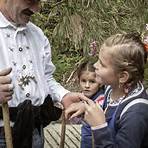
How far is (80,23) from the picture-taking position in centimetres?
793

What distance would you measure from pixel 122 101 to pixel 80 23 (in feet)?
18.6

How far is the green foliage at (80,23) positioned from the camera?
7.79 metres

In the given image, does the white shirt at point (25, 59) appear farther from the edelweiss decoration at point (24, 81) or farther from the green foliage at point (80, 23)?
the green foliage at point (80, 23)

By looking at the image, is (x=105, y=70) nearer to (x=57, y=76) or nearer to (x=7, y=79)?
(x=7, y=79)

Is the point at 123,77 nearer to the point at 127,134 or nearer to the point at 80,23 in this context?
the point at 127,134

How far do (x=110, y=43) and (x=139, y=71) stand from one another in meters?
0.19

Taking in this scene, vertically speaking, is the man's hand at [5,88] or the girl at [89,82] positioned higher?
the man's hand at [5,88]

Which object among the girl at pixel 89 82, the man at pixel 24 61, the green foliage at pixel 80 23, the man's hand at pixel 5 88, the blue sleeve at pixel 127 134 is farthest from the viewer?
the green foliage at pixel 80 23

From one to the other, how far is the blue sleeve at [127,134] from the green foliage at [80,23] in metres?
5.18

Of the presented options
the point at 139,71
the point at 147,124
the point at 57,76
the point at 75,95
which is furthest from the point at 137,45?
the point at 57,76

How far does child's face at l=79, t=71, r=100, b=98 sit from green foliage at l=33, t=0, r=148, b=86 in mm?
3722

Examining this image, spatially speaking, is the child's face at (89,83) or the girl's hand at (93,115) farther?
the child's face at (89,83)

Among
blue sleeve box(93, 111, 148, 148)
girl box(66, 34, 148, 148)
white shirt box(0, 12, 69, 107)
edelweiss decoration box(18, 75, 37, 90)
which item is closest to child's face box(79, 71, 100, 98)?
white shirt box(0, 12, 69, 107)

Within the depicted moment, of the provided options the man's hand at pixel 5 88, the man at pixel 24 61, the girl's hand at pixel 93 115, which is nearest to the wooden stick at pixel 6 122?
the man's hand at pixel 5 88
